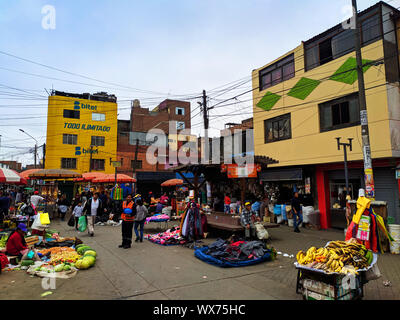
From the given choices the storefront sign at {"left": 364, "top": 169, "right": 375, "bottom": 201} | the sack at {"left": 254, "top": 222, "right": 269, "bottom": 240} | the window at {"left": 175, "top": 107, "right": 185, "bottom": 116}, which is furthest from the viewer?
the window at {"left": 175, "top": 107, "right": 185, "bottom": 116}

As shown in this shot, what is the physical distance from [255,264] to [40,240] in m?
7.85

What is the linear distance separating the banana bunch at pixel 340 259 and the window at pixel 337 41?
34.7ft

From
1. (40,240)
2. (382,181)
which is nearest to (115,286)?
(40,240)

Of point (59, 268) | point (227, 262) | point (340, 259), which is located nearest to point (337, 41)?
point (227, 262)

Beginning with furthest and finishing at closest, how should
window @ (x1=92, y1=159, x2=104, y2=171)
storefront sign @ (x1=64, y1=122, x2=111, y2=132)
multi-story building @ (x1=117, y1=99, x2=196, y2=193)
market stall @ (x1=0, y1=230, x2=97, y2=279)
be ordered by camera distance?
multi-story building @ (x1=117, y1=99, x2=196, y2=193) → window @ (x1=92, y1=159, x2=104, y2=171) → storefront sign @ (x1=64, y1=122, x2=111, y2=132) → market stall @ (x1=0, y1=230, x2=97, y2=279)

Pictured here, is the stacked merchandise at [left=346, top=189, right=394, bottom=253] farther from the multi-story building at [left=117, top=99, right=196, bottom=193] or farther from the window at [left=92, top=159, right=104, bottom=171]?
the window at [left=92, top=159, right=104, bottom=171]

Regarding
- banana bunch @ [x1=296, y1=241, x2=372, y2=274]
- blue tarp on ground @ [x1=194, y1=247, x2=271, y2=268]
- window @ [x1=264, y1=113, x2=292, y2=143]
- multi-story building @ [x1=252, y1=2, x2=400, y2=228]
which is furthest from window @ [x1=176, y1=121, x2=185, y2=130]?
banana bunch @ [x1=296, y1=241, x2=372, y2=274]

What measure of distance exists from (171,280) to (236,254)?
2551mm

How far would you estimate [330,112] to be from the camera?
45.0 ft

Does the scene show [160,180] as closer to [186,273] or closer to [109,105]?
[109,105]

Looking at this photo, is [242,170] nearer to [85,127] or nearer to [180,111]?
[85,127]

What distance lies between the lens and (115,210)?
1738 cm

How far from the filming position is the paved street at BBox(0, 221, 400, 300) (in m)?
5.31

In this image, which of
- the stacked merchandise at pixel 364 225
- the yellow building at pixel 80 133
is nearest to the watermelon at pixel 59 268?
the stacked merchandise at pixel 364 225
